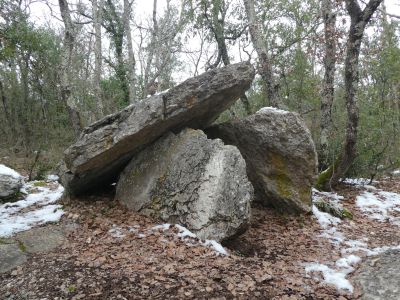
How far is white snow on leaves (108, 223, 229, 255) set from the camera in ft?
16.1

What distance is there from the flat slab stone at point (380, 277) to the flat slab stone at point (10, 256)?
4.23 metres

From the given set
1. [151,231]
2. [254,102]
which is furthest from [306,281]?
[254,102]

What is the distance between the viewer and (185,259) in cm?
455

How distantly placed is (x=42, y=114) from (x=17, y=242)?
11773 mm

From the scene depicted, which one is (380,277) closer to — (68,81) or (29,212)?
(29,212)

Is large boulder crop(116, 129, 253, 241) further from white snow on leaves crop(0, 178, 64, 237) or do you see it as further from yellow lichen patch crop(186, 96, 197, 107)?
white snow on leaves crop(0, 178, 64, 237)

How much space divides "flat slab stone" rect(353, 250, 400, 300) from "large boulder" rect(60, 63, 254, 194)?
3435mm

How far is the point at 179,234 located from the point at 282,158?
258 centimetres

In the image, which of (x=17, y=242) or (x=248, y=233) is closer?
(x=17, y=242)

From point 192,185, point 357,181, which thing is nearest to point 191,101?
point 192,185

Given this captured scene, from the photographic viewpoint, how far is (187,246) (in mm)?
4871

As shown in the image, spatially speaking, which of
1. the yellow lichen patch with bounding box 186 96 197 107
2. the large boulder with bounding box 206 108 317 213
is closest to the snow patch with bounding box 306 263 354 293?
the large boulder with bounding box 206 108 317 213

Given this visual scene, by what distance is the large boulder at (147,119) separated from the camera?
5871mm

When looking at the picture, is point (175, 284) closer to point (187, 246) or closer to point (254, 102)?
point (187, 246)
